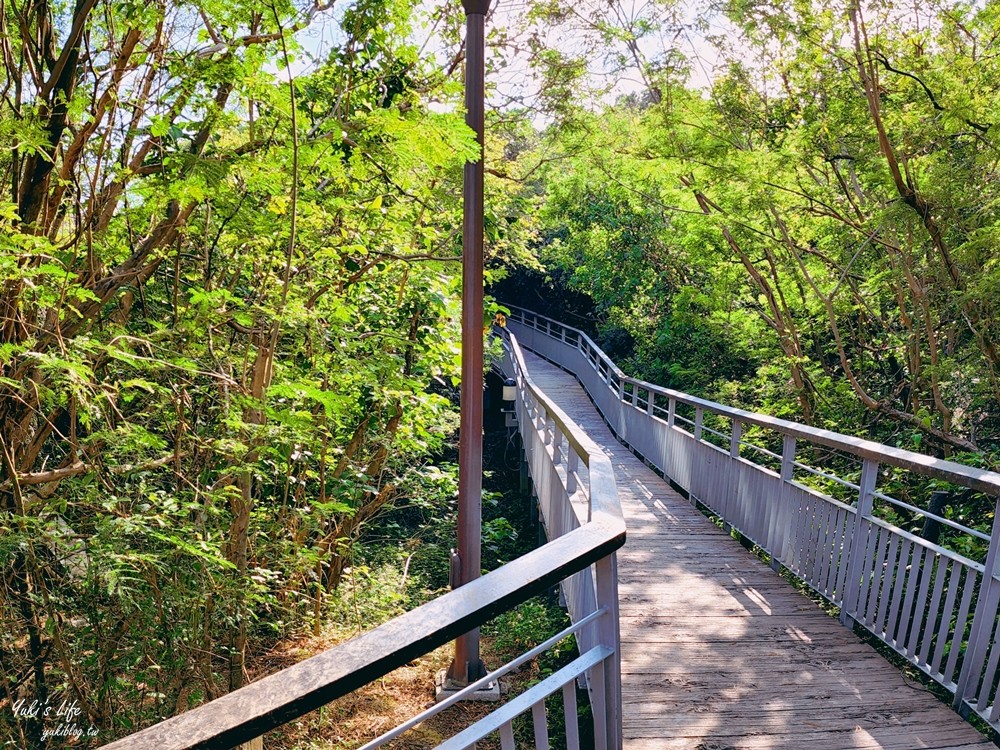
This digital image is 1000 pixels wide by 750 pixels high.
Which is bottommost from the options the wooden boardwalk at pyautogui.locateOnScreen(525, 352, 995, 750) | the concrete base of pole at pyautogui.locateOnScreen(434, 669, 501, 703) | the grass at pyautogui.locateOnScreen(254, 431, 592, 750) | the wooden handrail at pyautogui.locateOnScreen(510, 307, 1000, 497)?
the grass at pyautogui.locateOnScreen(254, 431, 592, 750)

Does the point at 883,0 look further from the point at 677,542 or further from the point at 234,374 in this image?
the point at 234,374

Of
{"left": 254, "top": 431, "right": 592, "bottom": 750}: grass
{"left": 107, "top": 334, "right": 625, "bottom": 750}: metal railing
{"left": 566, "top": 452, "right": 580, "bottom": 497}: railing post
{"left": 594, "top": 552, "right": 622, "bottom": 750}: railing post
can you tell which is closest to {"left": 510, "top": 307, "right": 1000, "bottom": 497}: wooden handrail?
{"left": 566, "top": 452, "right": 580, "bottom": 497}: railing post

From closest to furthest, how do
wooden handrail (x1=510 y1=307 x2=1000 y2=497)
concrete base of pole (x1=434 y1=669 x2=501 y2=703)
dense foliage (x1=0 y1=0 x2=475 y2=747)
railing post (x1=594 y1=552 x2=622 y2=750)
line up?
railing post (x1=594 y1=552 x2=622 y2=750)
wooden handrail (x1=510 y1=307 x2=1000 y2=497)
dense foliage (x1=0 y1=0 x2=475 y2=747)
concrete base of pole (x1=434 y1=669 x2=501 y2=703)

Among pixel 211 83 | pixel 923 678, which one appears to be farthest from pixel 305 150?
pixel 923 678

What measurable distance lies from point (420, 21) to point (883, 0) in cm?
468

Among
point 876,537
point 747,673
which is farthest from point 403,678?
point 876,537

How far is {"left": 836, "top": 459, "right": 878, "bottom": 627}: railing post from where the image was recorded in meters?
4.18

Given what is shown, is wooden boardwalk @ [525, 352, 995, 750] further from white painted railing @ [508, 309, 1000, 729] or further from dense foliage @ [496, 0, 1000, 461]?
dense foliage @ [496, 0, 1000, 461]

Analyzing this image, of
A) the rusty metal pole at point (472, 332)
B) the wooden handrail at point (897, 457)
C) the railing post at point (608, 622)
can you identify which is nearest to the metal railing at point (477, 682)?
the railing post at point (608, 622)

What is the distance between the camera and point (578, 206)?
1811 cm

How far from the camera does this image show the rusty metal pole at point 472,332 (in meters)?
4.18

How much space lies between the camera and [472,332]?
4395 millimetres

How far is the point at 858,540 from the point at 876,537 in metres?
0.14

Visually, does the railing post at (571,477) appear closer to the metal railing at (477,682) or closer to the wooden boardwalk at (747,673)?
the wooden boardwalk at (747,673)
